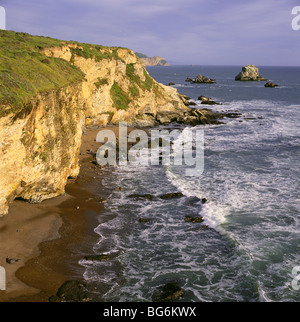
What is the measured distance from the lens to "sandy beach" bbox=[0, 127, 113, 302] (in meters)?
12.9

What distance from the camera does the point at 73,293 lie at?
1279 cm

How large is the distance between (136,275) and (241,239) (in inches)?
270

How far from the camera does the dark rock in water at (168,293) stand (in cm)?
1293

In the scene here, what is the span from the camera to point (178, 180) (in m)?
27.2

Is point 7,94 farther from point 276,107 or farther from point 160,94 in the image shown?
→ point 276,107

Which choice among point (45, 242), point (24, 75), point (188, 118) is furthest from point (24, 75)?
point (188, 118)

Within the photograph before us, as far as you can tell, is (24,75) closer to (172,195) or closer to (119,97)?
(172,195)

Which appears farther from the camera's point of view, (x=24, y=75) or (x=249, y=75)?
(x=249, y=75)

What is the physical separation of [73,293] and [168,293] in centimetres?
409

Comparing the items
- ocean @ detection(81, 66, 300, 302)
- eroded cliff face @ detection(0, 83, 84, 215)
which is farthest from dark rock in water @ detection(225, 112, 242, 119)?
eroded cliff face @ detection(0, 83, 84, 215)

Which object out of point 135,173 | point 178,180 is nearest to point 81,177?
point 135,173

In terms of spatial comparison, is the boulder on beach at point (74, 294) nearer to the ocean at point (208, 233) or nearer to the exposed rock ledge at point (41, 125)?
the ocean at point (208, 233)

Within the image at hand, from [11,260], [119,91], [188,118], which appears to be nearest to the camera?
[11,260]

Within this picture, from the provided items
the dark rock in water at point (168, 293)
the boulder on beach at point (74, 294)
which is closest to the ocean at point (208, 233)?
the dark rock in water at point (168, 293)
